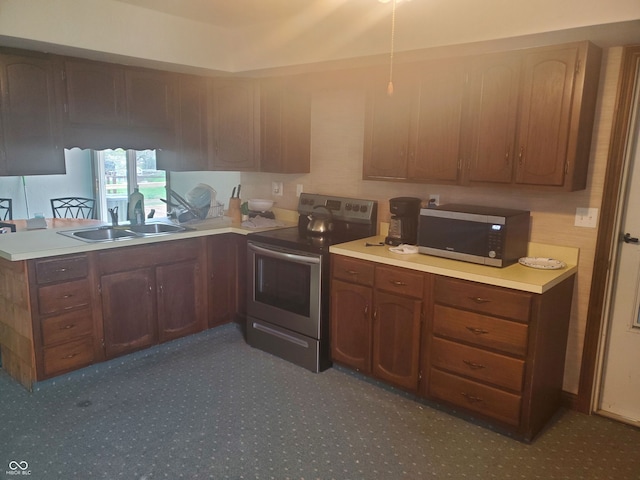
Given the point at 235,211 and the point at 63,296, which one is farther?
the point at 235,211

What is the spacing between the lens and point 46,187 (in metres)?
6.25

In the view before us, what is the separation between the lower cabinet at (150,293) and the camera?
3.26 m

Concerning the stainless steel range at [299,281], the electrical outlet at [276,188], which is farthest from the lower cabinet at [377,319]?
Result: the electrical outlet at [276,188]

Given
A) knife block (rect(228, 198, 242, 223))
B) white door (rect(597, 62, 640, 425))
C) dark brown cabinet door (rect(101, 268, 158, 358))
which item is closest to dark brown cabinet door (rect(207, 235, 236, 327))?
knife block (rect(228, 198, 242, 223))

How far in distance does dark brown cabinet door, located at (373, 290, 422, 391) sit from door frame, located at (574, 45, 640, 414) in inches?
39.3

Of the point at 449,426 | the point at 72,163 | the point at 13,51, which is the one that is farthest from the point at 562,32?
the point at 72,163

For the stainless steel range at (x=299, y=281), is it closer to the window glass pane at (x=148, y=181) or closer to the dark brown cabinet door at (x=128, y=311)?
the dark brown cabinet door at (x=128, y=311)

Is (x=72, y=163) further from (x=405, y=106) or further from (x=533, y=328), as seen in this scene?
(x=533, y=328)

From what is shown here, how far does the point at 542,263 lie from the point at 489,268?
0.35 metres

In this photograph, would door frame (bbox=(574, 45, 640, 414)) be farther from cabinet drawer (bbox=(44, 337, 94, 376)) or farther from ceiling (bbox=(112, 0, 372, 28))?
cabinet drawer (bbox=(44, 337, 94, 376))

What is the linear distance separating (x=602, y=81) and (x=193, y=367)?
310 centimetres

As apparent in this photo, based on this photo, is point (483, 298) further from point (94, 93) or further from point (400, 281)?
point (94, 93)

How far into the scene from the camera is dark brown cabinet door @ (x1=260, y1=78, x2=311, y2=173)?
152 inches

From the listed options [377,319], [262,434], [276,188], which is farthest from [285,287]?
[276,188]
